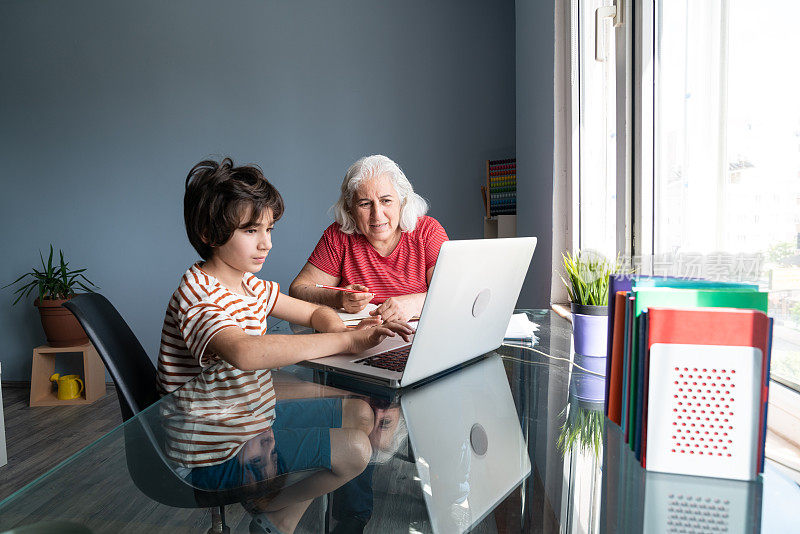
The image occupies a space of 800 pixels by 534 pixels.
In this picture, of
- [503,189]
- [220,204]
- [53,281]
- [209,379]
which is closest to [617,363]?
[209,379]

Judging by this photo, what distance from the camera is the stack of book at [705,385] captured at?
590mm

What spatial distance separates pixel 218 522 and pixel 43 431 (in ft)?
9.58

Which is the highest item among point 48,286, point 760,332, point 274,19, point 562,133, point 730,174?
point 274,19

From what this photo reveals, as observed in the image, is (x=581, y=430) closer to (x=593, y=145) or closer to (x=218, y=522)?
(x=218, y=522)

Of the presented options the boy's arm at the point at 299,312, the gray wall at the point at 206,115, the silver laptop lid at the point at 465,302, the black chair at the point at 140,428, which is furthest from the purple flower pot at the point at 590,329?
the gray wall at the point at 206,115

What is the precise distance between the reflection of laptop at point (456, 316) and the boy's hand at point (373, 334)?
24 mm

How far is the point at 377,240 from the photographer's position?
2.06 m

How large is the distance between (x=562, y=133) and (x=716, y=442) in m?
1.71

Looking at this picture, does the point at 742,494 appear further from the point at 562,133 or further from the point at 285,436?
the point at 562,133

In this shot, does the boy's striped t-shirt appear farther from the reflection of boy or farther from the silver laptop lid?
the silver laptop lid

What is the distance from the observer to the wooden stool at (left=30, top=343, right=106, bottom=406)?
10.7 ft

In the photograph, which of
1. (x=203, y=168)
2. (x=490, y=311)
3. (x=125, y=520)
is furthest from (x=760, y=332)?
(x=203, y=168)

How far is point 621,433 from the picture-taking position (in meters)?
0.72

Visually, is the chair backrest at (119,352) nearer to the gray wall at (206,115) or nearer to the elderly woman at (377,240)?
the elderly woman at (377,240)
